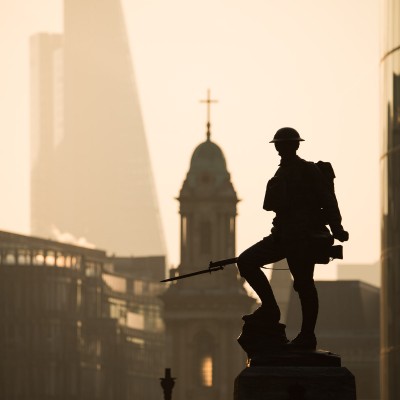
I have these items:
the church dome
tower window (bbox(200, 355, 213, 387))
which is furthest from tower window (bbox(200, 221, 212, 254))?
tower window (bbox(200, 355, 213, 387))

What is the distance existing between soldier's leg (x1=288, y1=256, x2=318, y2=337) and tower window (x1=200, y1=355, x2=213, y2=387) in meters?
163

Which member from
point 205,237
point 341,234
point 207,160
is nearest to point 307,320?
point 341,234

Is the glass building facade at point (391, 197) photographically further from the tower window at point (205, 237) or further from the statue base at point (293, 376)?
the tower window at point (205, 237)

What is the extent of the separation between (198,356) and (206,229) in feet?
30.8

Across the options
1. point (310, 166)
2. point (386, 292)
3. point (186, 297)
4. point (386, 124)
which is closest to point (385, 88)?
point (386, 124)

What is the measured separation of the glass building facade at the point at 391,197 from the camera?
9350 cm

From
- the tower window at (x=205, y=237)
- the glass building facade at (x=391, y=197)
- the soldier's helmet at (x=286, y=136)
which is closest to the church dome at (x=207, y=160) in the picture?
the tower window at (x=205, y=237)

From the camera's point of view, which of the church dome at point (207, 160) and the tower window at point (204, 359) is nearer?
the tower window at point (204, 359)

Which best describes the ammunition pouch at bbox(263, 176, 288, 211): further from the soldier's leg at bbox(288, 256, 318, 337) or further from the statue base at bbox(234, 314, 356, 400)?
the statue base at bbox(234, 314, 356, 400)

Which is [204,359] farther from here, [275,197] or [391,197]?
[275,197]

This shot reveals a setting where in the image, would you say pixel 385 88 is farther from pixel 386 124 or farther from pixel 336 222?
pixel 336 222

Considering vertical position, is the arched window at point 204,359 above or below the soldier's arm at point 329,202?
above

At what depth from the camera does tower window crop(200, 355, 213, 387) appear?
629 ft

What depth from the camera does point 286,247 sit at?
28.5 metres
